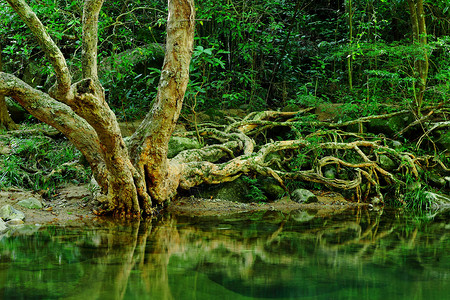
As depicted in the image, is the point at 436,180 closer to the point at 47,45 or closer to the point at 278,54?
the point at 278,54

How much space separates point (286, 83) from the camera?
1124cm

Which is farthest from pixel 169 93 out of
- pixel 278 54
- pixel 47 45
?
pixel 278 54

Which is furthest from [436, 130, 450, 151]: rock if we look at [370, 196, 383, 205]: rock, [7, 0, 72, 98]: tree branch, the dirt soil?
[7, 0, 72, 98]: tree branch

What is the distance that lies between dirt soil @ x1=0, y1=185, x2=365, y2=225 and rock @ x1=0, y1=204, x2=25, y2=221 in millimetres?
94

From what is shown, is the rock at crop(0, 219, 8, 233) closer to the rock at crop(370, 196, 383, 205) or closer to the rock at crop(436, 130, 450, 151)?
the rock at crop(370, 196, 383, 205)

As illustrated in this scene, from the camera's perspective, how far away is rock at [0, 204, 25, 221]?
487 centimetres

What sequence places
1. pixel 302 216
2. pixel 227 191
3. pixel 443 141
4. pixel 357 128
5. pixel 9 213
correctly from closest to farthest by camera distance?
pixel 9 213, pixel 302 216, pixel 227 191, pixel 443 141, pixel 357 128

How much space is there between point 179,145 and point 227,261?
13.3 feet

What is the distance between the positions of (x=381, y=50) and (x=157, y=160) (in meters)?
4.63

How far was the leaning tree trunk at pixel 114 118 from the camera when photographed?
4223 millimetres

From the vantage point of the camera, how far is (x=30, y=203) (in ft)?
17.9

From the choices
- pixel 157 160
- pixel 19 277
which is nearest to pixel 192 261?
pixel 19 277

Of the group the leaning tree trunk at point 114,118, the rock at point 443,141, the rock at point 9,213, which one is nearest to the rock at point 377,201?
A: the rock at point 443,141

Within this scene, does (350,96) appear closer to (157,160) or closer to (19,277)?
(157,160)
